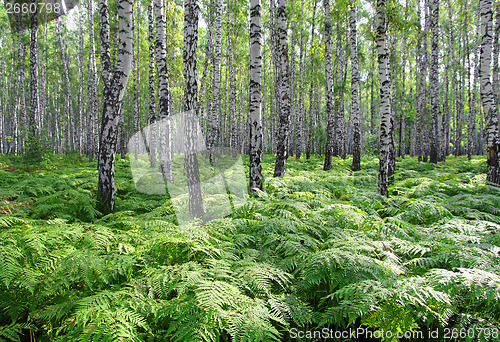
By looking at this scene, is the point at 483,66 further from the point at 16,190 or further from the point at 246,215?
the point at 16,190

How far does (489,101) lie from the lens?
830cm

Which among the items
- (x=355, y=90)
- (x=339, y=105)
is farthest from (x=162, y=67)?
(x=339, y=105)

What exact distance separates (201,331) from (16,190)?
6724 mm

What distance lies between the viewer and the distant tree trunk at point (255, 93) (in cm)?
685

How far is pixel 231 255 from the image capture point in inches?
126

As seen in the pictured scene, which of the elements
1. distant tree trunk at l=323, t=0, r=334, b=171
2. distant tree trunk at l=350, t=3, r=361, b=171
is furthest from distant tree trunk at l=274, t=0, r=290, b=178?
distant tree trunk at l=350, t=3, r=361, b=171

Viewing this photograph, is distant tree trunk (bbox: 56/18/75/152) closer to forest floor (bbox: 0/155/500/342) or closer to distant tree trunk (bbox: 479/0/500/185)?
forest floor (bbox: 0/155/500/342)

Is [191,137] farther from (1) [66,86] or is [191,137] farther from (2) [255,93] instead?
(1) [66,86]

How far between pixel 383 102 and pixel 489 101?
391 centimetres

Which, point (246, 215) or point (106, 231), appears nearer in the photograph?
point (106, 231)

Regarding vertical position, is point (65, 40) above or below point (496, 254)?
above

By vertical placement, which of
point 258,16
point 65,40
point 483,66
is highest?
point 65,40

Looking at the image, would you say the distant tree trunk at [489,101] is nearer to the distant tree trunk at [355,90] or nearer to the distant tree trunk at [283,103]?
the distant tree trunk at [355,90]

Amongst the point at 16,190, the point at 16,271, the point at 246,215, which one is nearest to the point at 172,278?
the point at 16,271
